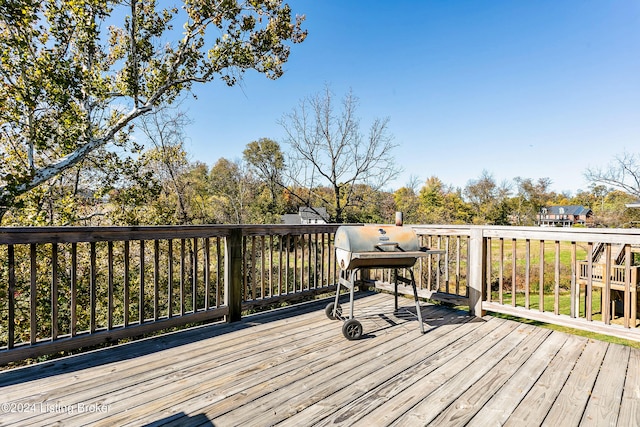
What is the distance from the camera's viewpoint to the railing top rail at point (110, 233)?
212 cm

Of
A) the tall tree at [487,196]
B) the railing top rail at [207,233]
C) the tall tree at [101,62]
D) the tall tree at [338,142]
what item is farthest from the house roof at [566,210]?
the railing top rail at [207,233]

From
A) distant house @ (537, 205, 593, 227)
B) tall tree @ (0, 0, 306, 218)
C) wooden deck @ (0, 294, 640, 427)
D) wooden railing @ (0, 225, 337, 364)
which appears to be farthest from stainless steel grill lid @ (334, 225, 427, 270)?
distant house @ (537, 205, 593, 227)

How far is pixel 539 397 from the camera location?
188 cm

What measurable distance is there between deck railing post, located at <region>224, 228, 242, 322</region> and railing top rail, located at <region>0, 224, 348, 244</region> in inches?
4.2

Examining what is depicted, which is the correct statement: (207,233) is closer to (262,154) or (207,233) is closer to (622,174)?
(262,154)

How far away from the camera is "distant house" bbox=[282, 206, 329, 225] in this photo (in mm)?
12634

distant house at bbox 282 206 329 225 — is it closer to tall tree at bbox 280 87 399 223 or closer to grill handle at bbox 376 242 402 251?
tall tree at bbox 280 87 399 223

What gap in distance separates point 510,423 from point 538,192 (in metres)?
35.3

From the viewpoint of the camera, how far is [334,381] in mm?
2041

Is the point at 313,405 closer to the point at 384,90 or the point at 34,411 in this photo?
the point at 34,411

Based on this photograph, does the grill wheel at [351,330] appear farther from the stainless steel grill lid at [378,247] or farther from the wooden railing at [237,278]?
the wooden railing at [237,278]

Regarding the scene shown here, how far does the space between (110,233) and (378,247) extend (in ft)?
7.49

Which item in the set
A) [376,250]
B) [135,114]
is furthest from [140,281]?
[135,114]

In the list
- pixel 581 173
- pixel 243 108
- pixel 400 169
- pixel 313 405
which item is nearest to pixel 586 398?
pixel 313 405
